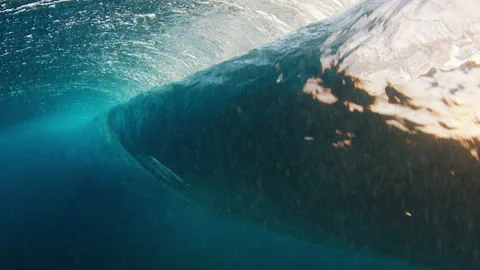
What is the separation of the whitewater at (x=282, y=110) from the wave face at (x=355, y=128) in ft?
0.13

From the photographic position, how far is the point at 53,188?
22.5m

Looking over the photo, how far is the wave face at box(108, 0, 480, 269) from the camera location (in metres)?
5.10

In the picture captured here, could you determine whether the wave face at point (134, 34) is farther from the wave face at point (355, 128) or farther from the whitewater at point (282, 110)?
the wave face at point (355, 128)

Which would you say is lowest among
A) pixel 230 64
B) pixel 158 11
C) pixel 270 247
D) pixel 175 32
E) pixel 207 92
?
pixel 270 247

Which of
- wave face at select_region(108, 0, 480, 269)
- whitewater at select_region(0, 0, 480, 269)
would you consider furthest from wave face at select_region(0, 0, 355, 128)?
wave face at select_region(108, 0, 480, 269)

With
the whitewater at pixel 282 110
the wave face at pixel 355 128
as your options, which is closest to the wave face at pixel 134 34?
the whitewater at pixel 282 110

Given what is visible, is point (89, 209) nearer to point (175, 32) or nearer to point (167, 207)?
point (167, 207)

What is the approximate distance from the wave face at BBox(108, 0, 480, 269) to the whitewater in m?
0.04

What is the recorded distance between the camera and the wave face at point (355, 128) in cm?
510

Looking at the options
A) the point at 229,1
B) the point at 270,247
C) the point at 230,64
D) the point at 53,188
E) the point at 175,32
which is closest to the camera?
the point at 229,1

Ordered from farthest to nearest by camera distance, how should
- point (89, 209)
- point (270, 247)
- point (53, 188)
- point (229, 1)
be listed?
point (270, 247)
point (53, 188)
point (89, 209)
point (229, 1)

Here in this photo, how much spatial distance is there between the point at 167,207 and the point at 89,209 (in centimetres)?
635

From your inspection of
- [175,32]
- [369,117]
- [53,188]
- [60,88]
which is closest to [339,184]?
[369,117]

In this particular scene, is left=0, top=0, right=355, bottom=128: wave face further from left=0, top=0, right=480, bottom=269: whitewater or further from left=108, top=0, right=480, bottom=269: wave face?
left=108, top=0, right=480, bottom=269: wave face
